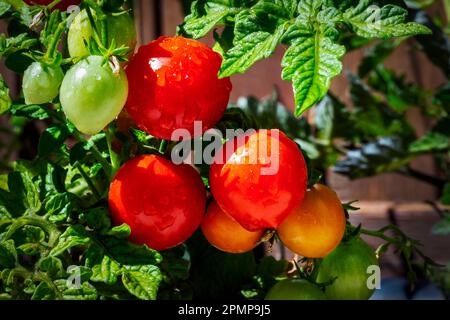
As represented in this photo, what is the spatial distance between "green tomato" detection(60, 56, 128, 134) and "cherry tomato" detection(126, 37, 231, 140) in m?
0.03

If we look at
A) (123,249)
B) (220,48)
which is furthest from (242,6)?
(123,249)

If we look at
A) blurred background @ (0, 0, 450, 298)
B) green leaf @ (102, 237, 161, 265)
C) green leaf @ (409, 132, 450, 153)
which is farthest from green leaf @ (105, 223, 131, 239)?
blurred background @ (0, 0, 450, 298)

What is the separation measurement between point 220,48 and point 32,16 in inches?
5.7

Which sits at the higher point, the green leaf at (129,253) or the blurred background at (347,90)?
the green leaf at (129,253)

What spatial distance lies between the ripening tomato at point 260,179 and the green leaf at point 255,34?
0.18 ft

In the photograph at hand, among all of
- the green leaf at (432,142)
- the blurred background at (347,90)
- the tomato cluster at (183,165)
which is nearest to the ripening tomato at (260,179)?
the tomato cluster at (183,165)

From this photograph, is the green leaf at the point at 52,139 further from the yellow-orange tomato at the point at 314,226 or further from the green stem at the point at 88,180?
the yellow-orange tomato at the point at 314,226

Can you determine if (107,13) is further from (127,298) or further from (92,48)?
(127,298)

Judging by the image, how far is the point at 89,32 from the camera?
46 cm

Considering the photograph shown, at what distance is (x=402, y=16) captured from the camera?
438 millimetres

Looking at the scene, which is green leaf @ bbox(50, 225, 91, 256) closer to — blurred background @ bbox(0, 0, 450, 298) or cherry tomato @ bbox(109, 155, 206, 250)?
cherry tomato @ bbox(109, 155, 206, 250)

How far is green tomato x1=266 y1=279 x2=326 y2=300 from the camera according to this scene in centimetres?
52

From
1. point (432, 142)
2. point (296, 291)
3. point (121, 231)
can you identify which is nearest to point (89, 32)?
point (121, 231)

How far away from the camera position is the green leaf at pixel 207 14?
468mm
